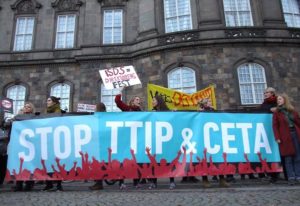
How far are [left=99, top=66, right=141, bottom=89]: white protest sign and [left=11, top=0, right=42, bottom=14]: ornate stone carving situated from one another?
16951 millimetres

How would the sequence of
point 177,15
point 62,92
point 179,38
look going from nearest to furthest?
1. point 179,38
2. point 177,15
3. point 62,92

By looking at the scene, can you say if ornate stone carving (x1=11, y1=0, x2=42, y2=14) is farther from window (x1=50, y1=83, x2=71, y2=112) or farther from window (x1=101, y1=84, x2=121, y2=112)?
window (x1=101, y1=84, x2=121, y2=112)

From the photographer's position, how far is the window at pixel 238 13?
18.6 meters

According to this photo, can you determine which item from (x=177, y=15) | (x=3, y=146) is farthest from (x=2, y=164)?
(x=177, y=15)

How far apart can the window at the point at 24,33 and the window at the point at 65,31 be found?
2043mm

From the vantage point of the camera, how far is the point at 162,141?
24.1 feet

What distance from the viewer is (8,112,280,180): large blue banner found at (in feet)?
23.8

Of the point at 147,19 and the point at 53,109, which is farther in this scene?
the point at 147,19

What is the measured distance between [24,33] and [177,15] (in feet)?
37.2

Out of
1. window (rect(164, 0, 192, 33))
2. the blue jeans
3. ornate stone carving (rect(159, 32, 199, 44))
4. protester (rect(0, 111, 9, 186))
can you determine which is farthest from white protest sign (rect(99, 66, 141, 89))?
window (rect(164, 0, 192, 33))

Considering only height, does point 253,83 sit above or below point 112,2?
below

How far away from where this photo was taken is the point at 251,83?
1773cm

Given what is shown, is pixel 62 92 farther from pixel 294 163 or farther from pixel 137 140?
pixel 294 163

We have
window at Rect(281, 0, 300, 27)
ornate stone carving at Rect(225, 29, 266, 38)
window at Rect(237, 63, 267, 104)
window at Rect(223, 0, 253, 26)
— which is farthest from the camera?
window at Rect(281, 0, 300, 27)
